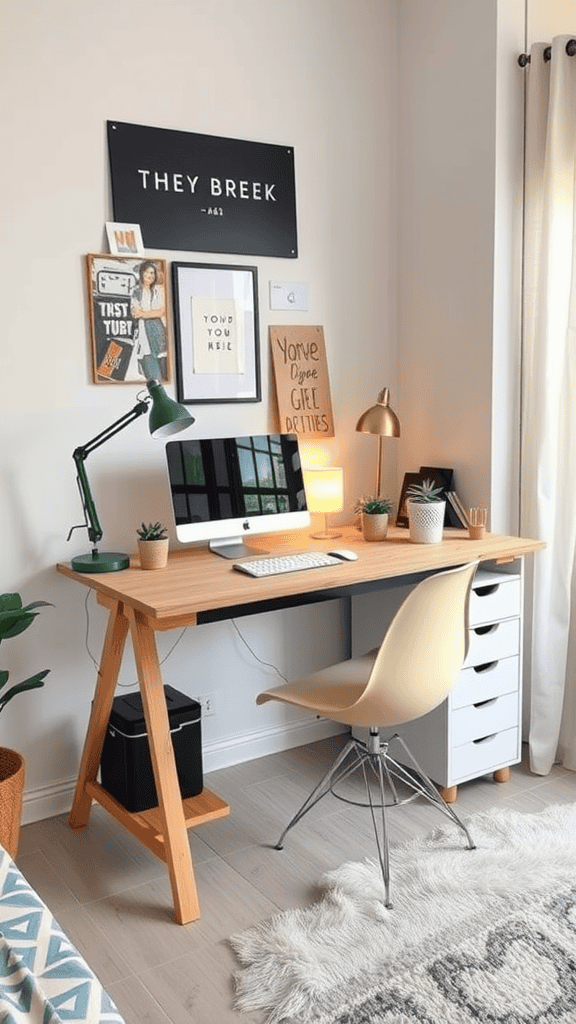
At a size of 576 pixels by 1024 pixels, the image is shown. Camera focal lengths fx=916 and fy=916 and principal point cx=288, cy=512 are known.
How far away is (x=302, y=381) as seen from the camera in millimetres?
3150

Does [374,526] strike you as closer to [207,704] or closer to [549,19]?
[207,704]

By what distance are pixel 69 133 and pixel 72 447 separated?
0.89 metres

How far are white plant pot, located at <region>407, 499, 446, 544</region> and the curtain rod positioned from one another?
1426 millimetres

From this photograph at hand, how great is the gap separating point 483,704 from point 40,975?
1868 millimetres

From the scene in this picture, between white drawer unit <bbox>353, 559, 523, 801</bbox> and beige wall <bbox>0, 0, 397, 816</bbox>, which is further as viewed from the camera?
white drawer unit <bbox>353, 559, 523, 801</bbox>

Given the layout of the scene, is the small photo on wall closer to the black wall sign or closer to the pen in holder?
the black wall sign

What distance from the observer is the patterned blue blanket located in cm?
116

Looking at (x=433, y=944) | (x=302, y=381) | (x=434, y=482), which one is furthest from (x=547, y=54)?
(x=433, y=944)

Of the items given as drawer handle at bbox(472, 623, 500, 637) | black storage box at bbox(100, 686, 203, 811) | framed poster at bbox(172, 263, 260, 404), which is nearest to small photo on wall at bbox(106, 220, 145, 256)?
framed poster at bbox(172, 263, 260, 404)

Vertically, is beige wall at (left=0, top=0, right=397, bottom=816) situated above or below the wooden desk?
above

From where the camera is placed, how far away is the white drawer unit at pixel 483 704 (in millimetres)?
2758

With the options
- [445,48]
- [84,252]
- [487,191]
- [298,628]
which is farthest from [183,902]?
[445,48]

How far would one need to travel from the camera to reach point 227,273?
293 centimetres

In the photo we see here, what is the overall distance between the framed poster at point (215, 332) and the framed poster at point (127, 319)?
0.06m
